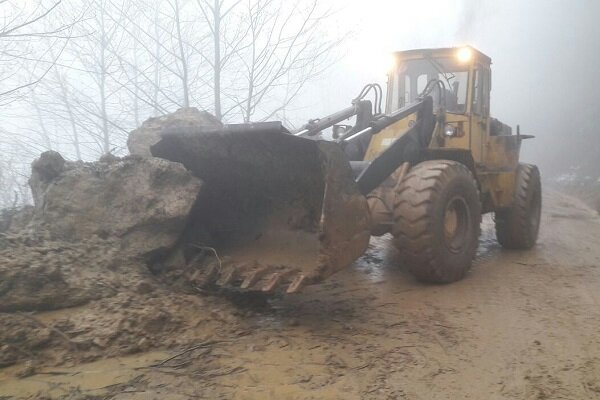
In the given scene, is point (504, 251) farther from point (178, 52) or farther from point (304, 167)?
point (178, 52)

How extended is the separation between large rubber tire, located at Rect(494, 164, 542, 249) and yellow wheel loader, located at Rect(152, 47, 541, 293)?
1234mm

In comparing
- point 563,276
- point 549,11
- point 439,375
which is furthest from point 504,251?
point 549,11

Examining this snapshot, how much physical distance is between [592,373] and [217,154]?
3455 mm

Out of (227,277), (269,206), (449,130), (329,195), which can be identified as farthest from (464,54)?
(227,277)

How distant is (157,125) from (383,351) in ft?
16.5

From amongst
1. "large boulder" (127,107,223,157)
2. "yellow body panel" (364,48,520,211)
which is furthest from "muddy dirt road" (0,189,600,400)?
"large boulder" (127,107,223,157)

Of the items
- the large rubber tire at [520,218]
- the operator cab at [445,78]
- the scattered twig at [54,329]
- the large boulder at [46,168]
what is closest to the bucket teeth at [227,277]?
the scattered twig at [54,329]

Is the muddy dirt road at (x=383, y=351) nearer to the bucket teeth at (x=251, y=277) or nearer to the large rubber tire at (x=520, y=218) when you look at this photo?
the bucket teeth at (x=251, y=277)

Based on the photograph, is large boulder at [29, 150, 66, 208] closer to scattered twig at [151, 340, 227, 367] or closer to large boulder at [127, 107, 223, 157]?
scattered twig at [151, 340, 227, 367]

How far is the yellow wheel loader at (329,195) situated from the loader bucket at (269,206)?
0.01m

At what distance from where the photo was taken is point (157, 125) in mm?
7148

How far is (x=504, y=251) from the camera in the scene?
6957 millimetres

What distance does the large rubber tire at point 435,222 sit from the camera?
4.56 meters

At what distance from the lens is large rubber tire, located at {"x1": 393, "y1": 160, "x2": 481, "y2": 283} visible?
4.56 metres
